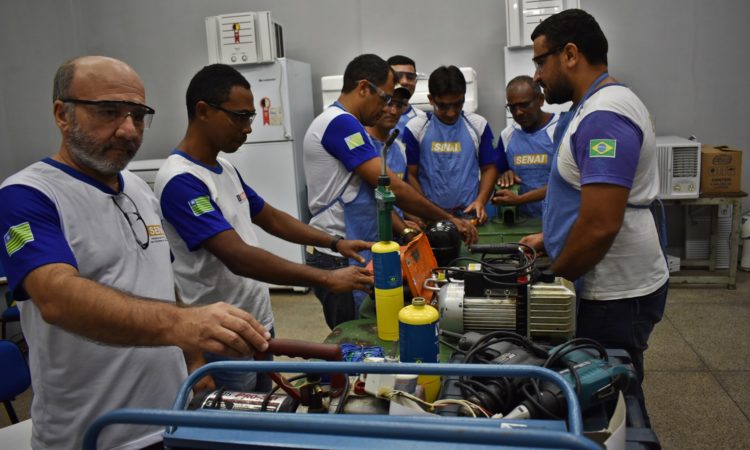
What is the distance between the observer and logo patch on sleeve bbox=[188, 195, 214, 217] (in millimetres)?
1657

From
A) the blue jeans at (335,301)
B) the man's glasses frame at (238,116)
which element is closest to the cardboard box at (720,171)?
the blue jeans at (335,301)

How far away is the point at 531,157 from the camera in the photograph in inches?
132

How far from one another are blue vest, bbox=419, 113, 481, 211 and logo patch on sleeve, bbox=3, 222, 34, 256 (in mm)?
2531

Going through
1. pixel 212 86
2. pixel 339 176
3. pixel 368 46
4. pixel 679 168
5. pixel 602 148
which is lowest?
pixel 679 168

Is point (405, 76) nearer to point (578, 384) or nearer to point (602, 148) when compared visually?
point (602, 148)

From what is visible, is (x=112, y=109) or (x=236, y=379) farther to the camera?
(x=236, y=379)

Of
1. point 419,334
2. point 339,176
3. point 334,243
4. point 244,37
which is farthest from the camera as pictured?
point 244,37

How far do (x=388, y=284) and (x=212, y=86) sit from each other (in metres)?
0.88

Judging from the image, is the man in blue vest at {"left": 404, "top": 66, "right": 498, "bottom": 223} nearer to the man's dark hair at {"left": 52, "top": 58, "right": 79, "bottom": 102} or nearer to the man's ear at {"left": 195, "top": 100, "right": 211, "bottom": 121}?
the man's ear at {"left": 195, "top": 100, "right": 211, "bottom": 121}

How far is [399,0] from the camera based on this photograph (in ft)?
16.3

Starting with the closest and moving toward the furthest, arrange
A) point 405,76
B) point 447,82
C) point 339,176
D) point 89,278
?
point 89,278, point 339,176, point 447,82, point 405,76

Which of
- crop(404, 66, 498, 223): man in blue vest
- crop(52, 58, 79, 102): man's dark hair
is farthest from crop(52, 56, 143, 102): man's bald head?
crop(404, 66, 498, 223): man in blue vest

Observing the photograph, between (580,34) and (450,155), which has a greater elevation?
(580,34)

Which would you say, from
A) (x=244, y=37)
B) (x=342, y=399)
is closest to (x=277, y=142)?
(x=244, y=37)
